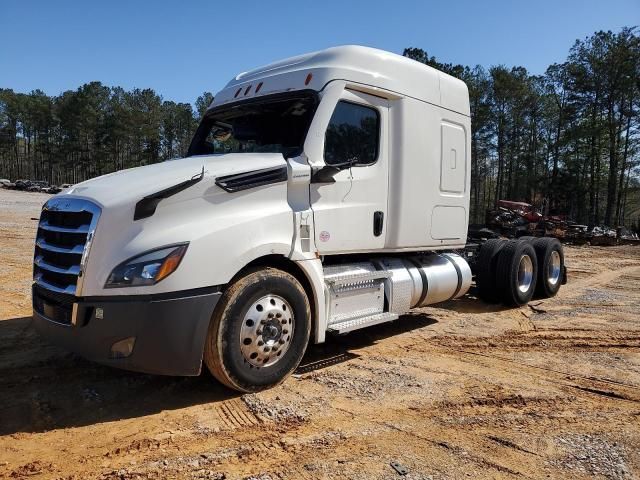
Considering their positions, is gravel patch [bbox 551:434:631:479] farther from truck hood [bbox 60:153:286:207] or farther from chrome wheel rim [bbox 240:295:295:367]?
truck hood [bbox 60:153:286:207]

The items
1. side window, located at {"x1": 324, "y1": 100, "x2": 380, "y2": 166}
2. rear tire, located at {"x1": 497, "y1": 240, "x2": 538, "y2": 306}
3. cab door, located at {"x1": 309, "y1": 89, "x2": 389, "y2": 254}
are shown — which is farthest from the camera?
rear tire, located at {"x1": 497, "y1": 240, "x2": 538, "y2": 306}

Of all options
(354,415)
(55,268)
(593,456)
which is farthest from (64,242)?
(593,456)

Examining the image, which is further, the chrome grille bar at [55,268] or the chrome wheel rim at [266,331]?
the chrome wheel rim at [266,331]

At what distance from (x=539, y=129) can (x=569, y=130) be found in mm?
6599

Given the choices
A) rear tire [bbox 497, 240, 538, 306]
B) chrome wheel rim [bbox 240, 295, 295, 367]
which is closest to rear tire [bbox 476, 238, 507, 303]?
rear tire [bbox 497, 240, 538, 306]

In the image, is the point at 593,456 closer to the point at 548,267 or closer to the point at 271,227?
the point at 271,227

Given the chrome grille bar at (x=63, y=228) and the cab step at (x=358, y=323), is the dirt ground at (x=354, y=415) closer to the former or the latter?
the cab step at (x=358, y=323)

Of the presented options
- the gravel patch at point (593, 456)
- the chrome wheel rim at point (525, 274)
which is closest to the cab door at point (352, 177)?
the gravel patch at point (593, 456)

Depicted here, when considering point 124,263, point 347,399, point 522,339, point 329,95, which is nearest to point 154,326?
point 124,263

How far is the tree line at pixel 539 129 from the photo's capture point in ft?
131

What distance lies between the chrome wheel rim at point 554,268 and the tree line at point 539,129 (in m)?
26.1

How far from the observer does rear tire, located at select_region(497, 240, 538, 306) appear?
7688mm

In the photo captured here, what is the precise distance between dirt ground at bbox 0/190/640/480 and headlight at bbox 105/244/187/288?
1.04 meters

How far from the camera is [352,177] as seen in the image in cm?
494
